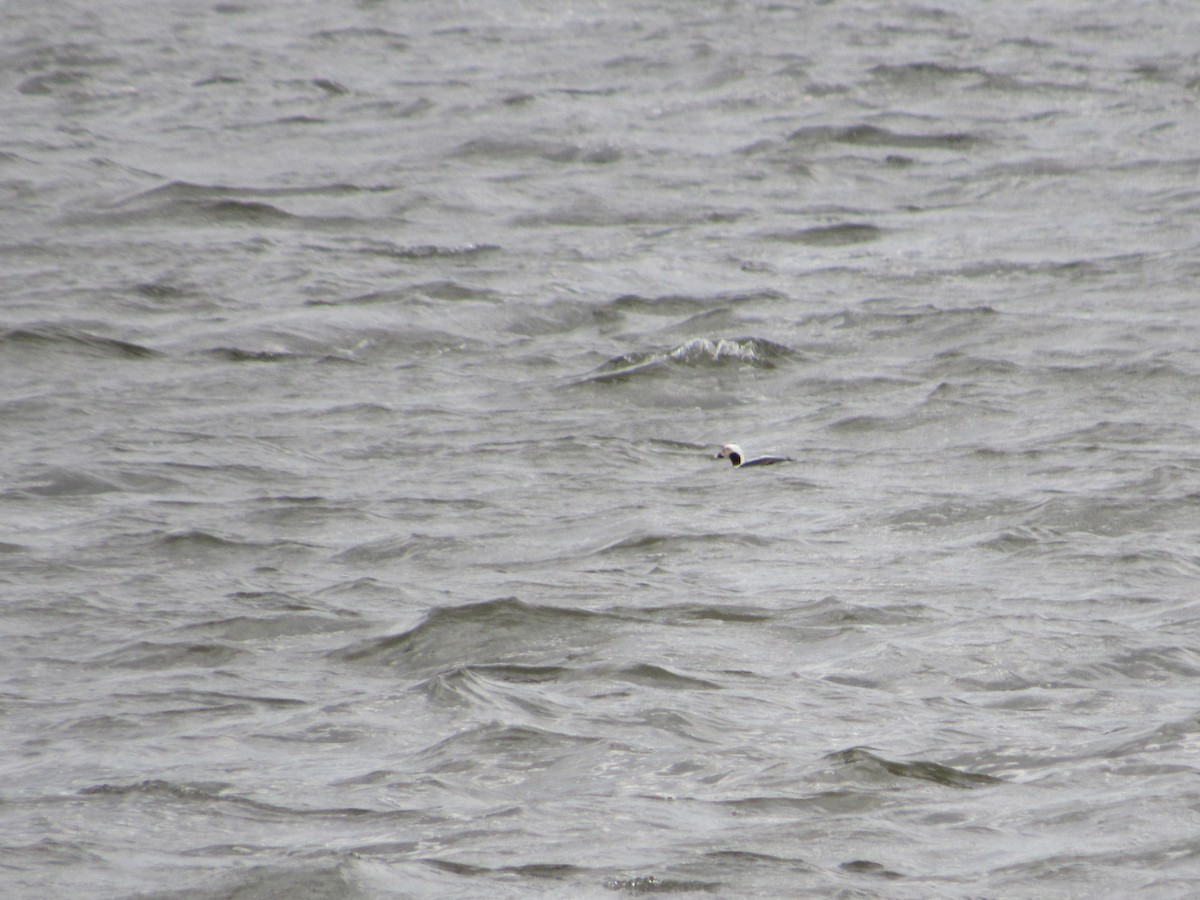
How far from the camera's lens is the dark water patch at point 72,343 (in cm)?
957

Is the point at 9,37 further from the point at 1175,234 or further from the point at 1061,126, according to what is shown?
the point at 1175,234

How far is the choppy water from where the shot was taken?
464 cm

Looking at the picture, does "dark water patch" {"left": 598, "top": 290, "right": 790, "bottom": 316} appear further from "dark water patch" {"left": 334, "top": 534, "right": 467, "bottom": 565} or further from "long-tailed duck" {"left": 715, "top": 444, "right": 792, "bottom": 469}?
"dark water patch" {"left": 334, "top": 534, "right": 467, "bottom": 565}

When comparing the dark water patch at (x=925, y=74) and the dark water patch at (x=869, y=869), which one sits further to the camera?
the dark water patch at (x=925, y=74)

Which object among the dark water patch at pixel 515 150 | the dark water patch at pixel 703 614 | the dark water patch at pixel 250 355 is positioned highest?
the dark water patch at pixel 515 150

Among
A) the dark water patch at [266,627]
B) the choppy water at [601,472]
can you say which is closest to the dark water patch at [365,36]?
the choppy water at [601,472]

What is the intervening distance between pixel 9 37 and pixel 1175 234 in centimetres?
987

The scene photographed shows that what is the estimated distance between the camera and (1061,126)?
1423 centimetres

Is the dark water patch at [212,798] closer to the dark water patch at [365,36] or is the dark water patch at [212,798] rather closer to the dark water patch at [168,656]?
the dark water patch at [168,656]

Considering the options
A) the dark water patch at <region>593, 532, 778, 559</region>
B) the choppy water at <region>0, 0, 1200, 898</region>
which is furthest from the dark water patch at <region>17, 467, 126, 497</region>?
the dark water patch at <region>593, 532, 778, 559</region>

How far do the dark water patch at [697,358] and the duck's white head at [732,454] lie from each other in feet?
4.23

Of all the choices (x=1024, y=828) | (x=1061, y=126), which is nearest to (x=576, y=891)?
(x=1024, y=828)

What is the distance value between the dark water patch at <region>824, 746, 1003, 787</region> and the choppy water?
14 millimetres

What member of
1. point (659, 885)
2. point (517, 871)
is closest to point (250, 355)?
point (517, 871)
